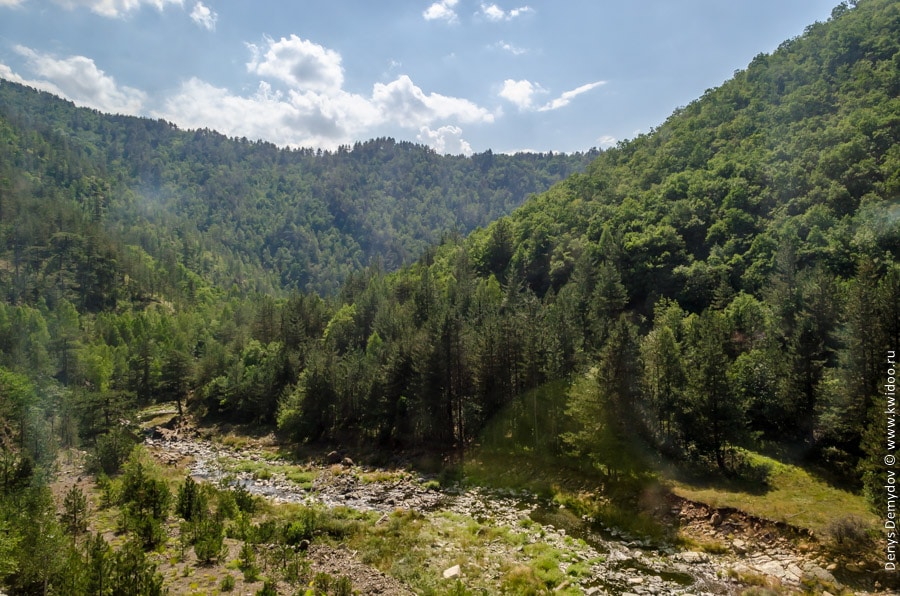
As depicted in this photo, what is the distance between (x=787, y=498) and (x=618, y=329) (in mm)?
17703

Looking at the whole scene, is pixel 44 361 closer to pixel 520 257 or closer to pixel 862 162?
pixel 520 257

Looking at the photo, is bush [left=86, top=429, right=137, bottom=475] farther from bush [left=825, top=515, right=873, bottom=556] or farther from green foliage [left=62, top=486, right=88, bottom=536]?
bush [left=825, top=515, right=873, bottom=556]

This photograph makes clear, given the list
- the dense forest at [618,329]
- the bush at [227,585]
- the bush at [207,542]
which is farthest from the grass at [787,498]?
the bush at [207,542]

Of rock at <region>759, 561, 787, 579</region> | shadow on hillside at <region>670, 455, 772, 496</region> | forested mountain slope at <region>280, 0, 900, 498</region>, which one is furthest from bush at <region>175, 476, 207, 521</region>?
shadow on hillside at <region>670, 455, 772, 496</region>

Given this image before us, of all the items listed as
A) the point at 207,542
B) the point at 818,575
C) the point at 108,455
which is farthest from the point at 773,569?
the point at 108,455

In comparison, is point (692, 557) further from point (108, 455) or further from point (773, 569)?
point (108, 455)

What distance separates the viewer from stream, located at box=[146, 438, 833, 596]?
25828 mm

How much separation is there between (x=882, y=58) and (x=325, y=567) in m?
134

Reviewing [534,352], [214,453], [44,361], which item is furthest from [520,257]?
[44,361]

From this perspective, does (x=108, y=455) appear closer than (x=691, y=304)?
Yes

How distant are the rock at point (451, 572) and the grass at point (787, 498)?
2050 centimetres

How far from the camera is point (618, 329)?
42.4 metres

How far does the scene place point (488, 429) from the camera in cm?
5491

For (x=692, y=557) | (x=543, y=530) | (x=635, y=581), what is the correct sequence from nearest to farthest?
(x=635, y=581), (x=692, y=557), (x=543, y=530)
